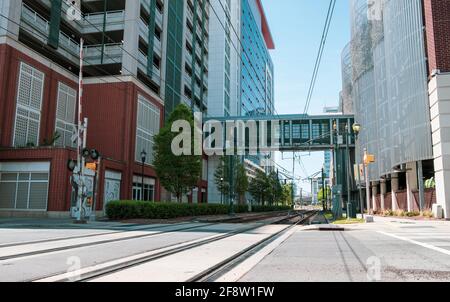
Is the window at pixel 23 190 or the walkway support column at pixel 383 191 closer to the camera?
the window at pixel 23 190

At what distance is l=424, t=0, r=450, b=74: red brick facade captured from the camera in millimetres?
29641

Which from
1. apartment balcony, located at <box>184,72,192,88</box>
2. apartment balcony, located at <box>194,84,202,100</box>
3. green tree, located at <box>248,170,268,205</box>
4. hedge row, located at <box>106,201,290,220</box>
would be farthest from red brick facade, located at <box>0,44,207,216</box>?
green tree, located at <box>248,170,268,205</box>

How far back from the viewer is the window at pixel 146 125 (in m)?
41.8

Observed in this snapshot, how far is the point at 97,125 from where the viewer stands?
3972cm

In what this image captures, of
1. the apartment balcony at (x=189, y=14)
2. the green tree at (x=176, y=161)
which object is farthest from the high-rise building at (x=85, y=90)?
the apartment balcony at (x=189, y=14)

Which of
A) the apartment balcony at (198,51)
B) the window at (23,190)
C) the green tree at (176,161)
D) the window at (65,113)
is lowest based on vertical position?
the window at (23,190)

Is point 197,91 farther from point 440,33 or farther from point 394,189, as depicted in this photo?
point 440,33

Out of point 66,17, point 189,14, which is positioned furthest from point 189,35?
point 66,17

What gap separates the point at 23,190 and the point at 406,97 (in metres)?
31.0

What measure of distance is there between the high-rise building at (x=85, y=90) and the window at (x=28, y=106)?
8 centimetres

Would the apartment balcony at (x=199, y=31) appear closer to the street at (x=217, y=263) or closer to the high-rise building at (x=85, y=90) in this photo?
the high-rise building at (x=85, y=90)

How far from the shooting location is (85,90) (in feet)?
133

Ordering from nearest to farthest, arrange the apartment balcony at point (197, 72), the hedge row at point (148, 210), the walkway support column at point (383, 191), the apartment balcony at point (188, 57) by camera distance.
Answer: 1. the hedge row at point (148, 210)
2. the walkway support column at point (383, 191)
3. the apartment balcony at point (188, 57)
4. the apartment balcony at point (197, 72)
